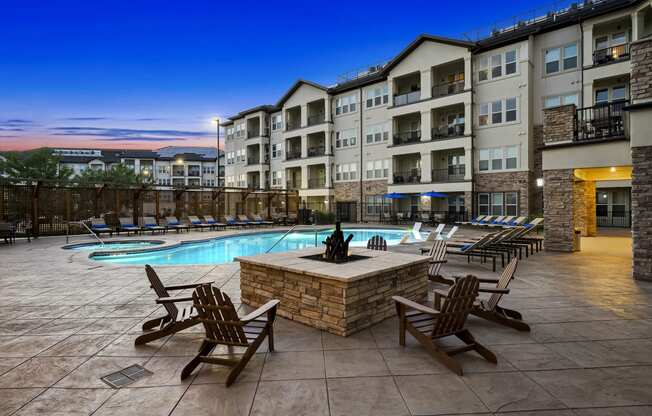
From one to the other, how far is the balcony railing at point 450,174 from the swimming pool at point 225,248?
6701 millimetres

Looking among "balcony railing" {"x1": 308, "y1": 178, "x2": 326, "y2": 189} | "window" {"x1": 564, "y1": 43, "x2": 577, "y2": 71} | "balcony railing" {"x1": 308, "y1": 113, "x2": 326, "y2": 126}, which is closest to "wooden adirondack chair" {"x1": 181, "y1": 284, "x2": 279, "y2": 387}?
"window" {"x1": 564, "y1": 43, "x2": 577, "y2": 71}

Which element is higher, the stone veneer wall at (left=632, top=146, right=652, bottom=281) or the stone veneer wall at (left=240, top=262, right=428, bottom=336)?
the stone veneer wall at (left=632, top=146, right=652, bottom=281)

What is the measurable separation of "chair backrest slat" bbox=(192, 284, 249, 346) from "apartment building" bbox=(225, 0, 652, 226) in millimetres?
12684

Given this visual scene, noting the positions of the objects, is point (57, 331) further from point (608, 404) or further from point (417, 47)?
point (417, 47)

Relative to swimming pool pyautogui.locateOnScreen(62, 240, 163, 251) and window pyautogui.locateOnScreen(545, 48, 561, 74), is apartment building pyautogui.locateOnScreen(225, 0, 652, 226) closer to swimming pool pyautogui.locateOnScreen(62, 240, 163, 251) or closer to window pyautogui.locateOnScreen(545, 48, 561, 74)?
window pyautogui.locateOnScreen(545, 48, 561, 74)

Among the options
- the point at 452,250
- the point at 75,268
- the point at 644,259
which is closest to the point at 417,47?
the point at 452,250

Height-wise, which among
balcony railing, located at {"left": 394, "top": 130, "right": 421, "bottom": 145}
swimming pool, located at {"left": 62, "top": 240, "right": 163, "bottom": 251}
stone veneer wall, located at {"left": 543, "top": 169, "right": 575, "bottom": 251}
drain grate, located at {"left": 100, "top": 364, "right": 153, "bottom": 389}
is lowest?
swimming pool, located at {"left": 62, "top": 240, "right": 163, "bottom": 251}

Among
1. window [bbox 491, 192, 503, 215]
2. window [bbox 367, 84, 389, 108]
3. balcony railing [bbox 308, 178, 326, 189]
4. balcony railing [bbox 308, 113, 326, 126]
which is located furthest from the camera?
balcony railing [bbox 308, 178, 326, 189]

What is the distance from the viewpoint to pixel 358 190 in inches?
1246

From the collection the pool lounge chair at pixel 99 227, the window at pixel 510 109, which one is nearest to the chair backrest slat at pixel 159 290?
the pool lounge chair at pixel 99 227

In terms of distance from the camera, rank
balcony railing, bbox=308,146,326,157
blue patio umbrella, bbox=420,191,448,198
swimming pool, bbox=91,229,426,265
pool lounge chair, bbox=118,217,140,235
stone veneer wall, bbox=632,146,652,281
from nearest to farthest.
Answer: stone veneer wall, bbox=632,146,652,281 < swimming pool, bbox=91,229,426,265 < pool lounge chair, bbox=118,217,140,235 < blue patio umbrella, bbox=420,191,448,198 < balcony railing, bbox=308,146,326,157

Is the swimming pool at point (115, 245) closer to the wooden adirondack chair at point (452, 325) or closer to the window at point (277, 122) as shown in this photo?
the wooden adirondack chair at point (452, 325)

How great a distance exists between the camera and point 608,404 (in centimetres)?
289

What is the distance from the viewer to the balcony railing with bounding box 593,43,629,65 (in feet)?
62.6
